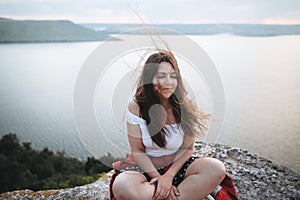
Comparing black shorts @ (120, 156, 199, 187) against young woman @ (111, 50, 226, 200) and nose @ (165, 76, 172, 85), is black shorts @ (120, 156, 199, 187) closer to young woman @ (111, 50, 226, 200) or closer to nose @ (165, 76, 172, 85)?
young woman @ (111, 50, 226, 200)

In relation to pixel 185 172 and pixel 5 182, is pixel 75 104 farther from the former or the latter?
pixel 5 182

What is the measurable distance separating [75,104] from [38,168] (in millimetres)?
7035

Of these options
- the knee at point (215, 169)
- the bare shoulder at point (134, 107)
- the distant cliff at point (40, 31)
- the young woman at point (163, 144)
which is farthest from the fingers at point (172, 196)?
the distant cliff at point (40, 31)

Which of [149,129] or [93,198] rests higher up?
[149,129]

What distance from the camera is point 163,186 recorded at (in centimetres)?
169

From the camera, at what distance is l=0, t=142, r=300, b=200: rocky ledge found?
204 centimetres

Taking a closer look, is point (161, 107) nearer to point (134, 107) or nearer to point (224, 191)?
point (134, 107)

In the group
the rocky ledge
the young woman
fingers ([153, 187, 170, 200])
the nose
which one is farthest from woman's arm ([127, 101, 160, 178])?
the rocky ledge

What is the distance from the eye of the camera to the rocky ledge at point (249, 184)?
2043 millimetres

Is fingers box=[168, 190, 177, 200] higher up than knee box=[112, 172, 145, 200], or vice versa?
knee box=[112, 172, 145, 200]

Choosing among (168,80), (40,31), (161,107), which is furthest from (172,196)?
(40,31)

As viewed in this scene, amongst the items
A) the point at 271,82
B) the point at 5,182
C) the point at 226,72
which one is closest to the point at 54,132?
the point at 5,182

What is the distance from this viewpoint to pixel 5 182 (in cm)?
662

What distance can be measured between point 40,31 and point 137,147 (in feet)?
24.4
